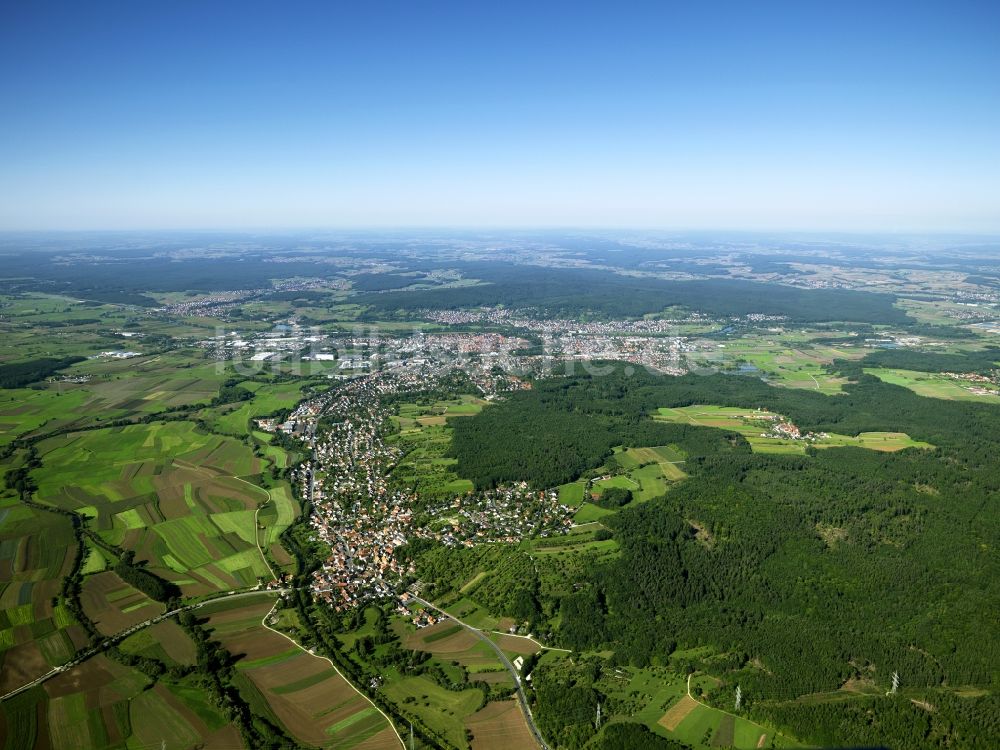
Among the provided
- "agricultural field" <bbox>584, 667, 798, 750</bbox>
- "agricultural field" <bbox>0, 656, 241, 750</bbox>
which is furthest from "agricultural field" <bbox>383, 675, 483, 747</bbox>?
"agricultural field" <bbox>0, 656, 241, 750</bbox>

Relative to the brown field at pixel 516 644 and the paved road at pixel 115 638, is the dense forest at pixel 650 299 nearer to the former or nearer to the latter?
the paved road at pixel 115 638

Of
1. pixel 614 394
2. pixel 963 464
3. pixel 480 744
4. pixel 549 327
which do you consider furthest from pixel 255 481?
pixel 549 327

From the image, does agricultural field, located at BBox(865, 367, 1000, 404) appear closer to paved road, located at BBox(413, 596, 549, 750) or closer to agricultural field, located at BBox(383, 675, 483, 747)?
paved road, located at BBox(413, 596, 549, 750)

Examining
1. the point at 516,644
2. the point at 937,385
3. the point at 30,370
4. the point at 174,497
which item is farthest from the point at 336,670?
the point at 937,385

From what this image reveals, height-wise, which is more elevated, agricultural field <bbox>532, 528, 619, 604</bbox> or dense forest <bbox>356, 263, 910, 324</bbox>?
dense forest <bbox>356, 263, 910, 324</bbox>

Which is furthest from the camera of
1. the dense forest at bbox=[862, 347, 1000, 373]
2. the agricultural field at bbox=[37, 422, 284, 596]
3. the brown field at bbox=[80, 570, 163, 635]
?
the dense forest at bbox=[862, 347, 1000, 373]
